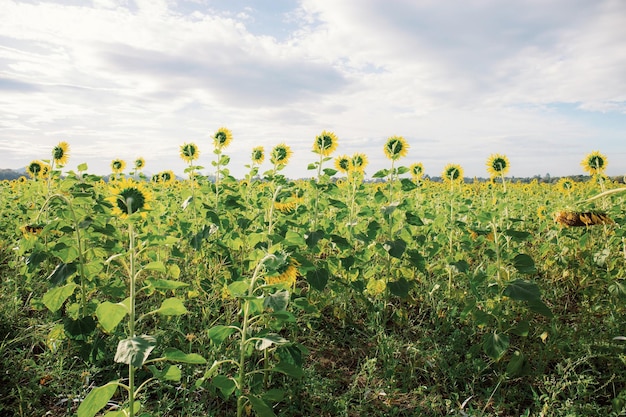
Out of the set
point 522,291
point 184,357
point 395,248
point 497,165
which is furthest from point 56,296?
point 497,165

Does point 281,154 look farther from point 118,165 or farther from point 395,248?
point 118,165

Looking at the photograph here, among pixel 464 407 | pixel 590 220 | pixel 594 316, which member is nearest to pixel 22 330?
pixel 464 407

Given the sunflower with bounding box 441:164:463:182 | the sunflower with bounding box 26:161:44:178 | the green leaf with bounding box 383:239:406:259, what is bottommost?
the green leaf with bounding box 383:239:406:259

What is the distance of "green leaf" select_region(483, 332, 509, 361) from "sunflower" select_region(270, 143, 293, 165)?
2063 mm

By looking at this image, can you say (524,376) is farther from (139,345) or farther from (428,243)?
(139,345)

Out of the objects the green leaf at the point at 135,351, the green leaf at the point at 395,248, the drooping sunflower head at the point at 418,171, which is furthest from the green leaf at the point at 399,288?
the drooping sunflower head at the point at 418,171

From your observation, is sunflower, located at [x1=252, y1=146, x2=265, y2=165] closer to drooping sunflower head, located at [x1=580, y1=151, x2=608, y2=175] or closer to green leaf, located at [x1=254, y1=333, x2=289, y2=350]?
green leaf, located at [x1=254, y1=333, x2=289, y2=350]

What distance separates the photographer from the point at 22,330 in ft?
9.16

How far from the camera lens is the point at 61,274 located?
2268mm

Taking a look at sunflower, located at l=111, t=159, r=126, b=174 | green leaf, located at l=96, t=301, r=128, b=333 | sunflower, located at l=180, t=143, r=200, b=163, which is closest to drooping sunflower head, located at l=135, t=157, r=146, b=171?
sunflower, located at l=111, t=159, r=126, b=174

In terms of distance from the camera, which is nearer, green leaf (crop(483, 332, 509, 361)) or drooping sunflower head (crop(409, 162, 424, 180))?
green leaf (crop(483, 332, 509, 361))

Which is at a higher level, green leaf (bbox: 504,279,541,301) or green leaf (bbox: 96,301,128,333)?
green leaf (bbox: 96,301,128,333)

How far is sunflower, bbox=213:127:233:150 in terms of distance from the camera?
4.04 metres

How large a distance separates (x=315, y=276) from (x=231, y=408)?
2.66ft
